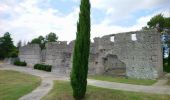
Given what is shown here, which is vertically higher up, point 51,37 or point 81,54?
point 51,37

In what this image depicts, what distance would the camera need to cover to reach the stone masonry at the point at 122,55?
78.8 feet

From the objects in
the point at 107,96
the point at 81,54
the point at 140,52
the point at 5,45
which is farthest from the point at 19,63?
the point at 107,96

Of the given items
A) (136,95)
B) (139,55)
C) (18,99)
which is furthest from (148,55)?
(18,99)

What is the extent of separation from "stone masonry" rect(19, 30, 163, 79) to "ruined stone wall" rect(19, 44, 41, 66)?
9.93ft

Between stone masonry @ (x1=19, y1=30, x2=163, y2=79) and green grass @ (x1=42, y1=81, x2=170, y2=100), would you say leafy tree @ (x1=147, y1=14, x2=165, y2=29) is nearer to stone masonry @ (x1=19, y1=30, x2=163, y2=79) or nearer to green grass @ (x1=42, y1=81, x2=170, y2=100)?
stone masonry @ (x1=19, y1=30, x2=163, y2=79)

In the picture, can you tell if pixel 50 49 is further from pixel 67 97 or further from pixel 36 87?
pixel 67 97

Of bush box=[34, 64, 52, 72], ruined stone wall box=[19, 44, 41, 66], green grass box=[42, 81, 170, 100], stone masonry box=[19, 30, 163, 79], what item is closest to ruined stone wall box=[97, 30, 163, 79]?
stone masonry box=[19, 30, 163, 79]

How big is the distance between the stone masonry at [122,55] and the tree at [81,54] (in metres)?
11.4

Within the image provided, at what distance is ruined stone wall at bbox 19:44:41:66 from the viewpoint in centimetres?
3923

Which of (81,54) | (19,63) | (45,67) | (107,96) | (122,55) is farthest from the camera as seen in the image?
(19,63)

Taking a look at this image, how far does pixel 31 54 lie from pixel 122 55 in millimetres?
19762

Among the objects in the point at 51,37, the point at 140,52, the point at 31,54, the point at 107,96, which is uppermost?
the point at 51,37

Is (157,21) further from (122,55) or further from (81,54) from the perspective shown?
(81,54)

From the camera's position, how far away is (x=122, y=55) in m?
26.4
